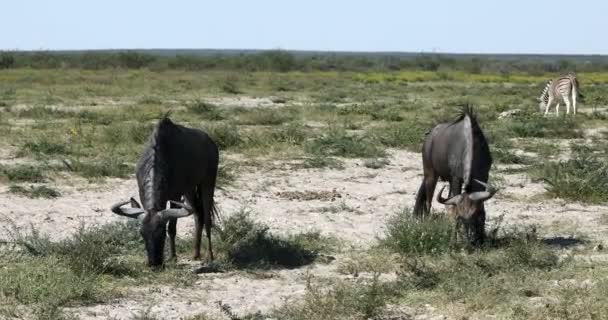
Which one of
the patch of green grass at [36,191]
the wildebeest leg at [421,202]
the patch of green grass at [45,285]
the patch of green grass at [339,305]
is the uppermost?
the wildebeest leg at [421,202]

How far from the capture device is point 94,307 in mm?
7711

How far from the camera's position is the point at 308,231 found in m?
10.9

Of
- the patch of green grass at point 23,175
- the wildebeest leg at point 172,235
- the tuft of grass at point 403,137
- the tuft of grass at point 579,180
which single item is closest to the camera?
the wildebeest leg at point 172,235

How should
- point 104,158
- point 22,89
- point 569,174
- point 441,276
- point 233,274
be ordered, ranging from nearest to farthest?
point 441,276 → point 233,274 → point 569,174 → point 104,158 → point 22,89

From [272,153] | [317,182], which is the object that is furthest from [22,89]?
[317,182]

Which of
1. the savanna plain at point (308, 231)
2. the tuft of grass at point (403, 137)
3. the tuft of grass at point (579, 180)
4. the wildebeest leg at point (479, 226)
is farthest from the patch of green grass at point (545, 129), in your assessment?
the wildebeest leg at point (479, 226)

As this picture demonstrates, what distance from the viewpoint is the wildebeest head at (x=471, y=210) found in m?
9.12

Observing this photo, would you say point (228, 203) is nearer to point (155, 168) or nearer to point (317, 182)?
point (317, 182)

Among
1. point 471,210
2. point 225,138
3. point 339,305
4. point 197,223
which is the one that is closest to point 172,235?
point 197,223

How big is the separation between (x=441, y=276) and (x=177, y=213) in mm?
2448

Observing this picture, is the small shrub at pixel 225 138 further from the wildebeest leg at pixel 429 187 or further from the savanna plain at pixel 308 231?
the wildebeest leg at pixel 429 187

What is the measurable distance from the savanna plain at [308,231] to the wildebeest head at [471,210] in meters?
0.18

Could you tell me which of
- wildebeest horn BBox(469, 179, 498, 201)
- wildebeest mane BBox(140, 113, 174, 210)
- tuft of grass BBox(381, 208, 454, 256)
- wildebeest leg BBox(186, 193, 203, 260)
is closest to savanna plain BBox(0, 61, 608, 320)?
tuft of grass BBox(381, 208, 454, 256)

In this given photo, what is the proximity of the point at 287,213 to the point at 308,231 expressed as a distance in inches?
48.9
